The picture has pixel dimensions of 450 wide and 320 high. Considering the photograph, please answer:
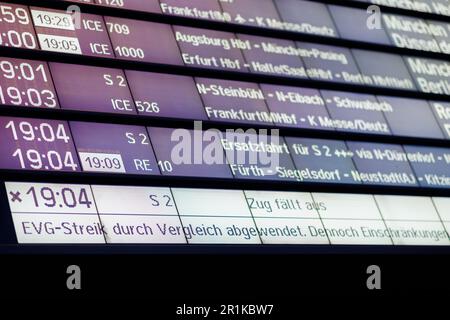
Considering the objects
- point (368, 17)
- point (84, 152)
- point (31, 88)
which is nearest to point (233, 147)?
point (84, 152)

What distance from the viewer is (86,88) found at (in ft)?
21.5

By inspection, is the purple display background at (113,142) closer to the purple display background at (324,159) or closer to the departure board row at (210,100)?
the departure board row at (210,100)

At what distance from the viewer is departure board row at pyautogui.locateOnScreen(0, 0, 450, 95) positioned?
6676mm

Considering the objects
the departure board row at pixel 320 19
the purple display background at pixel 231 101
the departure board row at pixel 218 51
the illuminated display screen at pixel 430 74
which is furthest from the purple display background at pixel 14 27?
the illuminated display screen at pixel 430 74

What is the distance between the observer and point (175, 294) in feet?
19.5

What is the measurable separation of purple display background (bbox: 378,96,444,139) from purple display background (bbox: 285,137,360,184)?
0.83 meters

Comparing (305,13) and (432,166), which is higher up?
(305,13)

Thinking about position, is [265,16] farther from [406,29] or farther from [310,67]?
[406,29]

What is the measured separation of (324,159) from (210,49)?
1585 millimetres

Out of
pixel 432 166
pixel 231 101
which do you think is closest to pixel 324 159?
pixel 231 101

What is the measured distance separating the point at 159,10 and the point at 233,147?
1.62 meters

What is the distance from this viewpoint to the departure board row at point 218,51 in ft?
21.9

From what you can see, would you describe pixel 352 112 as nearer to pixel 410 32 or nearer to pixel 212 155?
pixel 410 32
